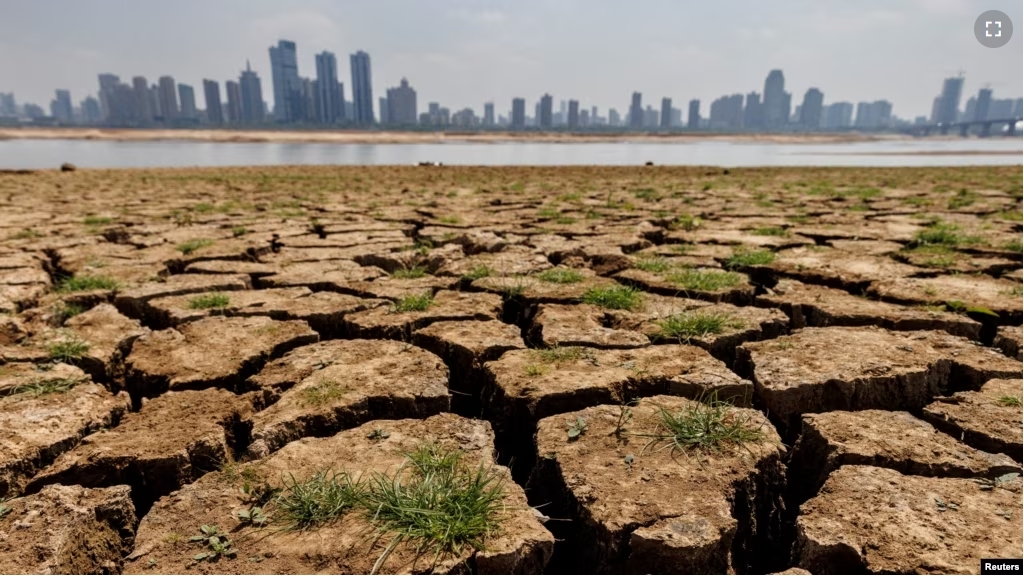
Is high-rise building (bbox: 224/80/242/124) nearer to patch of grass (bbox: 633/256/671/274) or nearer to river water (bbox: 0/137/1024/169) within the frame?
river water (bbox: 0/137/1024/169)

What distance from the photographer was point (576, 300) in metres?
2.71

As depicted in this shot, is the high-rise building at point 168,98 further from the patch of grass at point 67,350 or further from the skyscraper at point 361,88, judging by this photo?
the patch of grass at point 67,350

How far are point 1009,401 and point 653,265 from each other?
1.76 metres

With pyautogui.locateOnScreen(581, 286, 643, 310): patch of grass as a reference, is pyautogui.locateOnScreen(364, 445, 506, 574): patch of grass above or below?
below

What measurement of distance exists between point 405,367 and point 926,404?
1.53 meters

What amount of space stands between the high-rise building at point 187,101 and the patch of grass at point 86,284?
120 m

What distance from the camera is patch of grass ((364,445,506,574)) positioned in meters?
1.15

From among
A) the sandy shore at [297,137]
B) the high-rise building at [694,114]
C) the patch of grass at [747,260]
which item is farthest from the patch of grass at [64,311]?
the high-rise building at [694,114]

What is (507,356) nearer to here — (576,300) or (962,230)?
(576,300)

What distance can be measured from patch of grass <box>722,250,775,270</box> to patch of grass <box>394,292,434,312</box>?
1660mm

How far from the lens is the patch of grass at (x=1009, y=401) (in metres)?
1.68

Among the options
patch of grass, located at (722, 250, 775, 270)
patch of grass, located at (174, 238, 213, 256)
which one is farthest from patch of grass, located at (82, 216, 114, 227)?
patch of grass, located at (722, 250, 775, 270)

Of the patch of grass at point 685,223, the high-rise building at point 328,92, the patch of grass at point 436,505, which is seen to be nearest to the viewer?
the patch of grass at point 436,505

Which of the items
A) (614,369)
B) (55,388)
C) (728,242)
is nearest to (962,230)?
(728,242)
